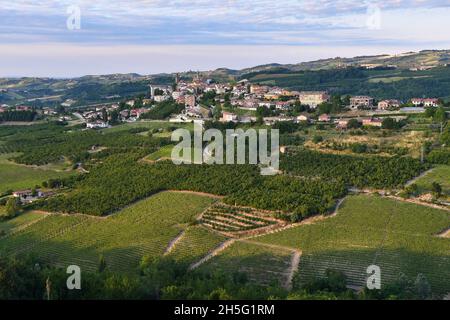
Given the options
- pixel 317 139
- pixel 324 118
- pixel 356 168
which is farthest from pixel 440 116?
pixel 356 168

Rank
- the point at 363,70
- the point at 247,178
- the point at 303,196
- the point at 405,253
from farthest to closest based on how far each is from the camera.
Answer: the point at 363,70 < the point at 247,178 < the point at 303,196 < the point at 405,253

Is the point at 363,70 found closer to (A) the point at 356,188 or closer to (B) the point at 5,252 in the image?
(A) the point at 356,188

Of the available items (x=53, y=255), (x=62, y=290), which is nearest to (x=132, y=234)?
(x=53, y=255)

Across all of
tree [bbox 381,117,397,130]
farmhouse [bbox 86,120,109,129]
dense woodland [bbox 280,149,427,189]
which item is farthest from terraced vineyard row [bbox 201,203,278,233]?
farmhouse [bbox 86,120,109,129]

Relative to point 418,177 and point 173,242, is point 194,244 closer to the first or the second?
point 173,242

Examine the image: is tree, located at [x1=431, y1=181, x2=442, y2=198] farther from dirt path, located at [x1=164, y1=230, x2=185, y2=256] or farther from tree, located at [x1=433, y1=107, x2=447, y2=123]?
tree, located at [x1=433, y1=107, x2=447, y2=123]
